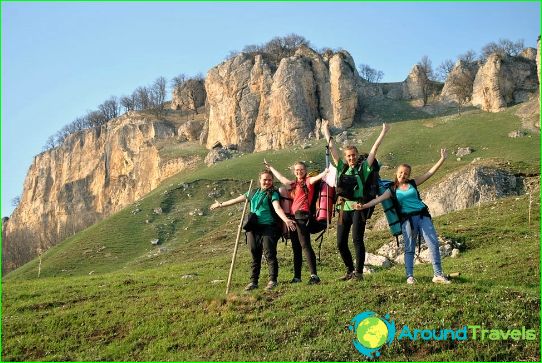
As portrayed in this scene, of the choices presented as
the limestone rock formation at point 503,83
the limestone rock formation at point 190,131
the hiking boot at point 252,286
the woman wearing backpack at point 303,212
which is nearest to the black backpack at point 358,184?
the woman wearing backpack at point 303,212

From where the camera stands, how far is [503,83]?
91.4 m

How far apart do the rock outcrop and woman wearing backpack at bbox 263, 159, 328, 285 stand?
7984 centimetres

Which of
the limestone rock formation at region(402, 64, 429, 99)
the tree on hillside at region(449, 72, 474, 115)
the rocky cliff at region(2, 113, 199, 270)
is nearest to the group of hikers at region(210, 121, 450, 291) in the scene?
the tree on hillside at region(449, 72, 474, 115)

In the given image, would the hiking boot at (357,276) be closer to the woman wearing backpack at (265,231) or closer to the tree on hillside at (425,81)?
the woman wearing backpack at (265,231)

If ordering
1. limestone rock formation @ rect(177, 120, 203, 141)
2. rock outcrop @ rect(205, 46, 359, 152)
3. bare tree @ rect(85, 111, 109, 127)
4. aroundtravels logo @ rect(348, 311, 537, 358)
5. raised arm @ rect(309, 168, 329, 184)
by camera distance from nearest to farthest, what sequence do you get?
aroundtravels logo @ rect(348, 311, 537, 358), raised arm @ rect(309, 168, 329, 184), rock outcrop @ rect(205, 46, 359, 152), limestone rock formation @ rect(177, 120, 203, 141), bare tree @ rect(85, 111, 109, 127)

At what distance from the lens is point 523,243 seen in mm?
17656

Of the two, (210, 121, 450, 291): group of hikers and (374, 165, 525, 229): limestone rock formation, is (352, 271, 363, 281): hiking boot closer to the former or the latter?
(210, 121, 450, 291): group of hikers

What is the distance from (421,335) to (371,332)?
0.80 metres

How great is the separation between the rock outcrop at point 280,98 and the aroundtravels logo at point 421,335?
274ft

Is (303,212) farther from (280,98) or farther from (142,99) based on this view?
(142,99)

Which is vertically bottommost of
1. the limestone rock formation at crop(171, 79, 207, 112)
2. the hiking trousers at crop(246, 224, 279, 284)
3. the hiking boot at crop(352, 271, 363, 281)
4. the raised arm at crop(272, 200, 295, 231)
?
the hiking boot at crop(352, 271, 363, 281)

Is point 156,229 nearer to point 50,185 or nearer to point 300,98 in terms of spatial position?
point 300,98

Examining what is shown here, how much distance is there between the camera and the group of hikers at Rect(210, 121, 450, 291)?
11.5 metres

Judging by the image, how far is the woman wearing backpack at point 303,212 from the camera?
39.0ft
